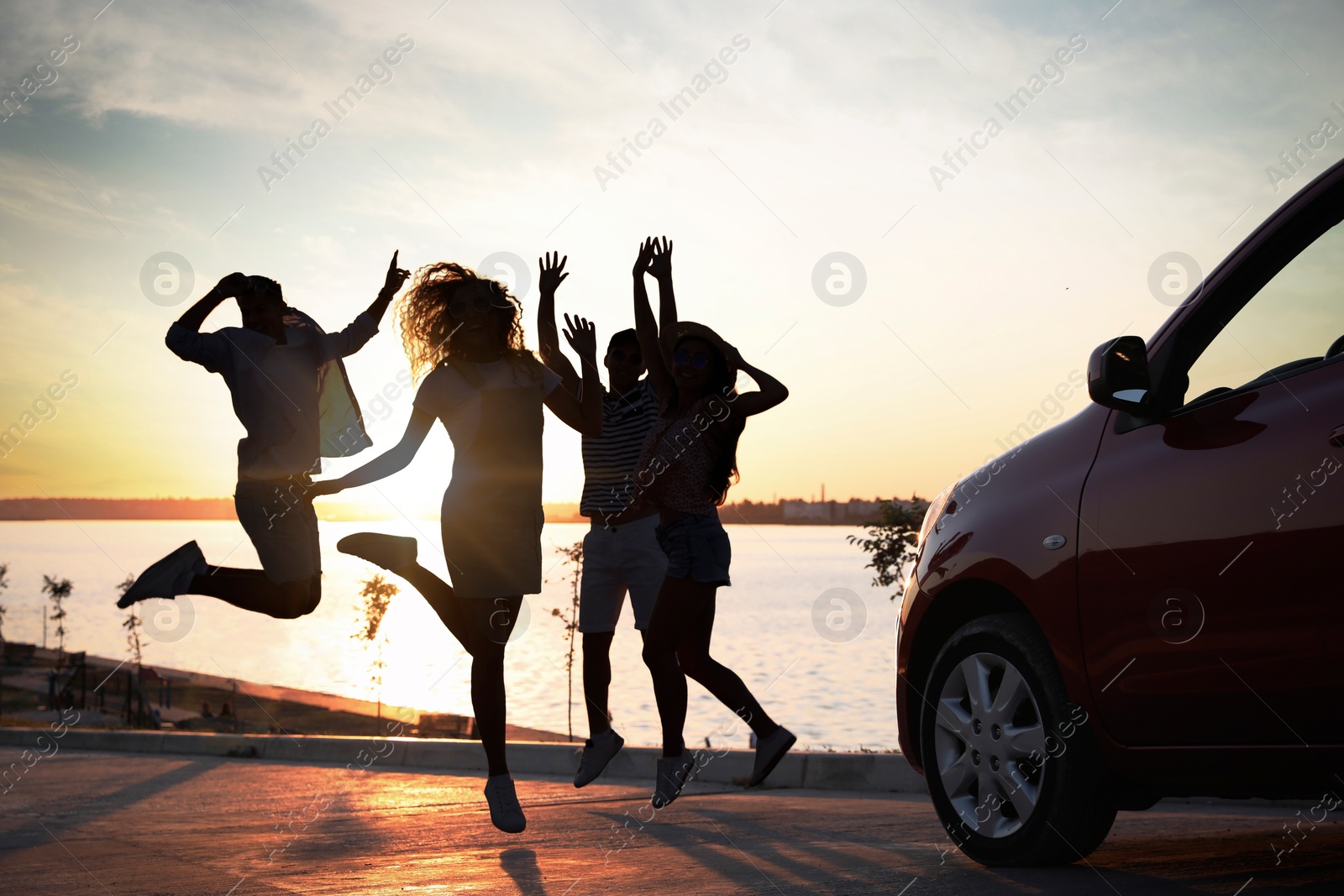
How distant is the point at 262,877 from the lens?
171 inches

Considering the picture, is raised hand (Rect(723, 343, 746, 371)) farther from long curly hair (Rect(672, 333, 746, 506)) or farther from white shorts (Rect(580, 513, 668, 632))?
white shorts (Rect(580, 513, 668, 632))

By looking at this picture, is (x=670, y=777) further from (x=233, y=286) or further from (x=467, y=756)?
(x=467, y=756)

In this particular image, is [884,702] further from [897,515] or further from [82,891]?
[82,891]

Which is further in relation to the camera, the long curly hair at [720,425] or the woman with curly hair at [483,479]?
the long curly hair at [720,425]

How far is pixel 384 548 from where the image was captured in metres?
4.81

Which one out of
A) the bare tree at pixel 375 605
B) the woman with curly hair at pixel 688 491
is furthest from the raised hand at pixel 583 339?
the bare tree at pixel 375 605

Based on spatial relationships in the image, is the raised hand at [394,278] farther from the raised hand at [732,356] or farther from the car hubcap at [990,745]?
the car hubcap at [990,745]

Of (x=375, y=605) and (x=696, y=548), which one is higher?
(x=696, y=548)

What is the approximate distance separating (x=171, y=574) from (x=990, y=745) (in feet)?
10.4

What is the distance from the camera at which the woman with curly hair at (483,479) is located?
4793 millimetres

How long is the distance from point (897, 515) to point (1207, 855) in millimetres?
15238

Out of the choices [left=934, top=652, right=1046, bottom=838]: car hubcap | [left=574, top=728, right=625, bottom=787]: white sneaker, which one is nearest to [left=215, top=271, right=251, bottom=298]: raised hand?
[left=574, top=728, right=625, bottom=787]: white sneaker

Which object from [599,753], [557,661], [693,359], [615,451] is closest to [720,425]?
[693,359]

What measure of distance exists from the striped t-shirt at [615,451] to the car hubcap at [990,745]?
208 cm
